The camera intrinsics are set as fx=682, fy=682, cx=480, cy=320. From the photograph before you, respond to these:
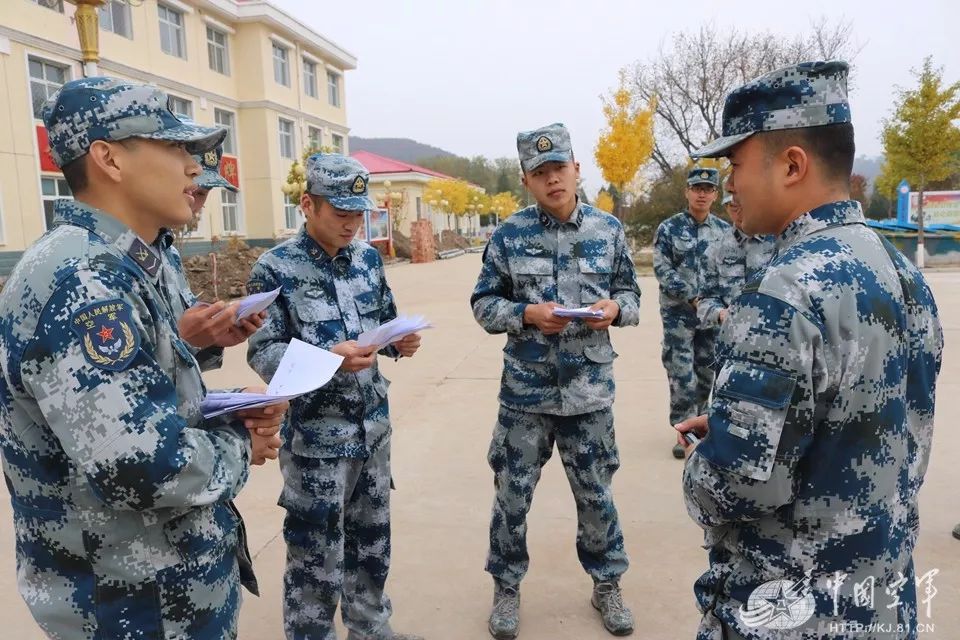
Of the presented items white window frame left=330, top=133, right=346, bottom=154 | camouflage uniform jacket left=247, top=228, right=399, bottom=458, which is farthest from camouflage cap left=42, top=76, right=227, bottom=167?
white window frame left=330, top=133, right=346, bottom=154

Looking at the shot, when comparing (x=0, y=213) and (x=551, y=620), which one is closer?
(x=551, y=620)

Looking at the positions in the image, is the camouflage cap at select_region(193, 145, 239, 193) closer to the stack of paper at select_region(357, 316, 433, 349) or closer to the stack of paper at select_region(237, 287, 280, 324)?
the stack of paper at select_region(237, 287, 280, 324)

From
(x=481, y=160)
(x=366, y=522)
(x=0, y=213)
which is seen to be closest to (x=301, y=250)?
(x=366, y=522)

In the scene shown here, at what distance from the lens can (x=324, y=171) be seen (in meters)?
2.47

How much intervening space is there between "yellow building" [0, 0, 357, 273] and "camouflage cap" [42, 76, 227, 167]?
11318mm

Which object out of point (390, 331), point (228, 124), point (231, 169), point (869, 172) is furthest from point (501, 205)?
point (869, 172)

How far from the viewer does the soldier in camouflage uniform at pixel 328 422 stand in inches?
94.8

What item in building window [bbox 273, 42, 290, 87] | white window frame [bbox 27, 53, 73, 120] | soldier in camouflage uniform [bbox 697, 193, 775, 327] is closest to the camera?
soldier in camouflage uniform [bbox 697, 193, 775, 327]

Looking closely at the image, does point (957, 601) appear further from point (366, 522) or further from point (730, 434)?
point (366, 522)

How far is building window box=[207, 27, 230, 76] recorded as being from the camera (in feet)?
75.0

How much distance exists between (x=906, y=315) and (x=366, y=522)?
6.36 ft

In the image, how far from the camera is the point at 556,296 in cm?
284

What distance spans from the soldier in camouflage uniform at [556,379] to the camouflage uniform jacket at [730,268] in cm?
162

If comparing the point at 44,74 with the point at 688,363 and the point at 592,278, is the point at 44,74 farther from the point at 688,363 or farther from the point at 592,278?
the point at 592,278
